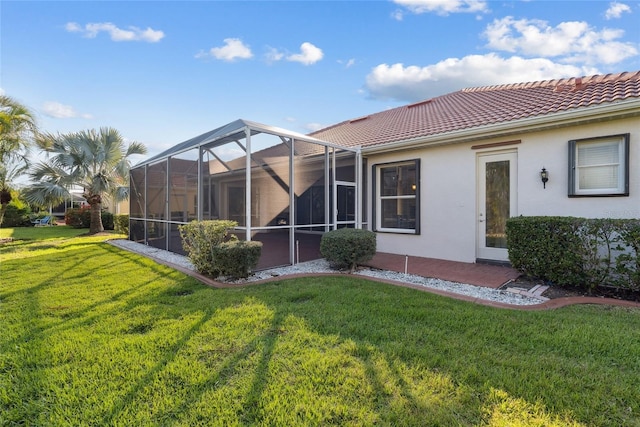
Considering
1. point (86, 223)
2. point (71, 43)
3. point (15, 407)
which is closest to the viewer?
point (15, 407)

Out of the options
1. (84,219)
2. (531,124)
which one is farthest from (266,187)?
(84,219)

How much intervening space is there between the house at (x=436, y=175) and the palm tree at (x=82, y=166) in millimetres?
6542

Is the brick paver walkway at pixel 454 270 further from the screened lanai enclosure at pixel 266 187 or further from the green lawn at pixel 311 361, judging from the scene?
the screened lanai enclosure at pixel 266 187

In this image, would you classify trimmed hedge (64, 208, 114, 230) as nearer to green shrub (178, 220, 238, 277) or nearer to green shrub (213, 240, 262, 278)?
green shrub (178, 220, 238, 277)

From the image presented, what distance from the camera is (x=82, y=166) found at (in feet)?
44.8

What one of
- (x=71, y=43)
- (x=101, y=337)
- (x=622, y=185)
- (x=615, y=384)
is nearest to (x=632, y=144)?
(x=622, y=185)

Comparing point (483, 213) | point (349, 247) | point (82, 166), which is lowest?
point (349, 247)

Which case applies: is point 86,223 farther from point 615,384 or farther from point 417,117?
point 615,384

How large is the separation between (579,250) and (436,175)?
3463mm

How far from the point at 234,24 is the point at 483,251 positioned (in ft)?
30.2

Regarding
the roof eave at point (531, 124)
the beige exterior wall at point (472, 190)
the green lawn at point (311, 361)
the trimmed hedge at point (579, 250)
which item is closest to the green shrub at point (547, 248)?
the trimmed hedge at point (579, 250)

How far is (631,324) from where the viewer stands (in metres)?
3.64

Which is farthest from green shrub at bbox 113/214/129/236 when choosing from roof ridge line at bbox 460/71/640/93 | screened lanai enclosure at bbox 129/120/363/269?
roof ridge line at bbox 460/71/640/93

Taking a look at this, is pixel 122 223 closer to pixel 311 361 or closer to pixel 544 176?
pixel 311 361
